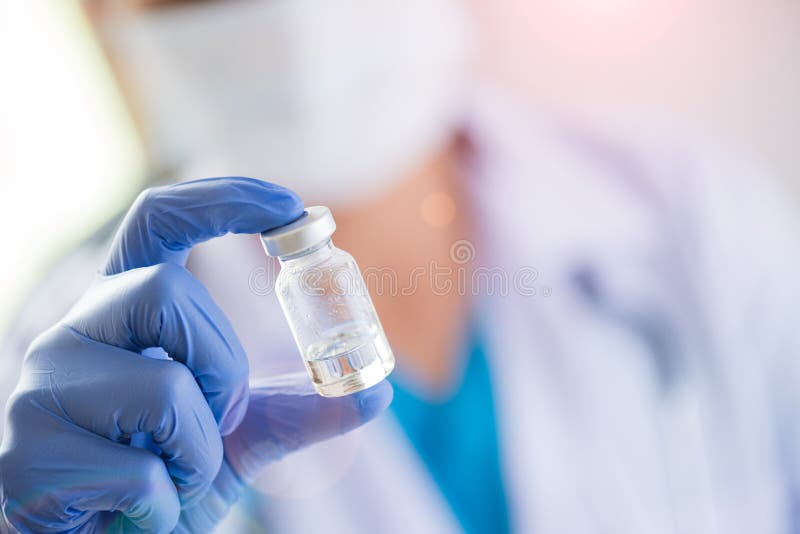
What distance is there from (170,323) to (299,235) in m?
0.18

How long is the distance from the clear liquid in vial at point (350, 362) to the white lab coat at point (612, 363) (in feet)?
1.60

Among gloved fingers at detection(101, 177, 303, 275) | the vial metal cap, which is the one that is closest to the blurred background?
gloved fingers at detection(101, 177, 303, 275)

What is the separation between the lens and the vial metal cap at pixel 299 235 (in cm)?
75

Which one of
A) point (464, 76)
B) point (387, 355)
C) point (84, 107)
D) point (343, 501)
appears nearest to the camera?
point (387, 355)

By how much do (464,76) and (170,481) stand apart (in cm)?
120

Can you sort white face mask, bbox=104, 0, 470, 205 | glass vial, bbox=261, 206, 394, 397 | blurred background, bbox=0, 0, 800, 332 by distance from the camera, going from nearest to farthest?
glass vial, bbox=261, 206, 394, 397, white face mask, bbox=104, 0, 470, 205, blurred background, bbox=0, 0, 800, 332

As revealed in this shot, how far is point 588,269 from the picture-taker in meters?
1.55

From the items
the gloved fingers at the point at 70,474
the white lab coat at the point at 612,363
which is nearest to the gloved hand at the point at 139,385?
the gloved fingers at the point at 70,474

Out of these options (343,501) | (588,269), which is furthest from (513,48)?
(343,501)

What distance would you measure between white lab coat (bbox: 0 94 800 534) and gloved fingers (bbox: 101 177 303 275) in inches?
24.3

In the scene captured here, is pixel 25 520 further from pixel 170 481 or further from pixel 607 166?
pixel 607 166

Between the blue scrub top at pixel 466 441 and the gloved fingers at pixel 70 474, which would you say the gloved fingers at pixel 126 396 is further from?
the blue scrub top at pixel 466 441

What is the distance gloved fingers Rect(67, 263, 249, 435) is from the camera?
779 mm

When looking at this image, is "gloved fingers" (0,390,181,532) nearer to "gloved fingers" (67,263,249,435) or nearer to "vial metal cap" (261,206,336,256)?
"gloved fingers" (67,263,249,435)
